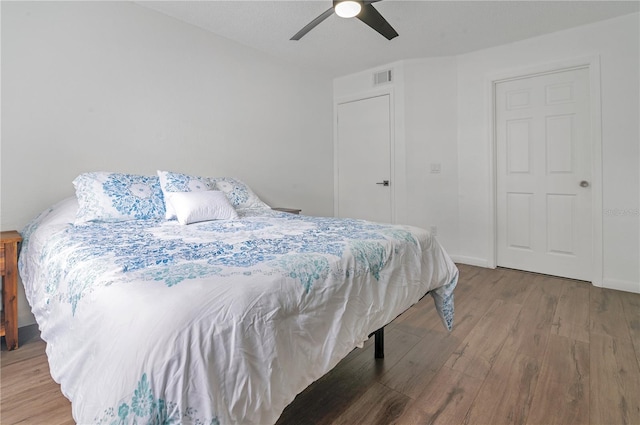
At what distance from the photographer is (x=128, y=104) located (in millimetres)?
2518

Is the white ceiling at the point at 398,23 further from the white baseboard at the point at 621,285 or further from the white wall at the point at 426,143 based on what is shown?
the white baseboard at the point at 621,285

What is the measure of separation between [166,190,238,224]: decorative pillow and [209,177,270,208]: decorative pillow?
40cm

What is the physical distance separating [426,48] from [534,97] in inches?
46.7

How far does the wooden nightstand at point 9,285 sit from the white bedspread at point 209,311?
0.33m

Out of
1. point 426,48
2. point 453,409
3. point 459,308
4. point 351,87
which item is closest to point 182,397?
point 453,409

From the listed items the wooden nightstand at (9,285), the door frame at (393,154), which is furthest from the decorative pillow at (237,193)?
the door frame at (393,154)

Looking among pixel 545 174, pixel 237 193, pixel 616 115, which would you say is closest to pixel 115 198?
pixel 237 193

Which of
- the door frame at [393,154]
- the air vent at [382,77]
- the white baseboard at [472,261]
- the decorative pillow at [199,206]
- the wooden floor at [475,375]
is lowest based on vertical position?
the wooden floor at [475,375]

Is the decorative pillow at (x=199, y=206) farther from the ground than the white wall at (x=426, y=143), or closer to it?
closer to it

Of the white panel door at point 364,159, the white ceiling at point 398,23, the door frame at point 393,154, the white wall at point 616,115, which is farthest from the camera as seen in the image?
the white panel door at point 364,159

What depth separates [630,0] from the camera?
2.48 meters

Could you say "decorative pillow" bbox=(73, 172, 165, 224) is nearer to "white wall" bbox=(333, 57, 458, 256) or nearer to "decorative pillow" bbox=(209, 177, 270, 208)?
"decorative pillow" bbox=(209, 177, 270, 208)

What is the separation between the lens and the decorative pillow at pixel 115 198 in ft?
6.30

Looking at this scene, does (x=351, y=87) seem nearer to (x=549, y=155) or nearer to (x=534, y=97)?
(x=534, y=97)
